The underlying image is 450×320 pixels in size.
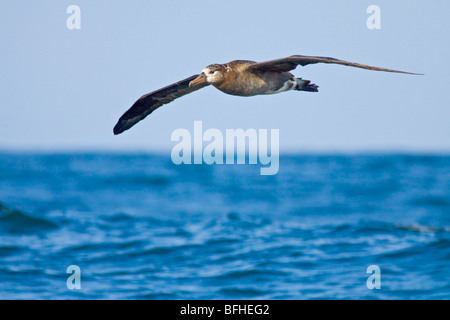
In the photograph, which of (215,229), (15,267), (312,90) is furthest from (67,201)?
(312,90)

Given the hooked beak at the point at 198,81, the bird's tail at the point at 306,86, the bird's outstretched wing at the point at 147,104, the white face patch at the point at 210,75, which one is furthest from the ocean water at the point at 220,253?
the white face patch at the point at 210,75

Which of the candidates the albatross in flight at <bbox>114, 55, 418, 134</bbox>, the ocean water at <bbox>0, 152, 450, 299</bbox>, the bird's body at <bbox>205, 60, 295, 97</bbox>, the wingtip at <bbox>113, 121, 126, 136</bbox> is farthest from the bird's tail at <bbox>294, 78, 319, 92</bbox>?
the ocean water at <bbox>0, 152, 450, 299</bbox>

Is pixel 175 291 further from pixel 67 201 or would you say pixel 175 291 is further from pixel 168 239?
pixel 67 201

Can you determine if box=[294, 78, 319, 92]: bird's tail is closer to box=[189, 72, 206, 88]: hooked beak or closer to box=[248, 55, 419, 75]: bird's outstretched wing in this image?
box=[248, 55, 419, 75]: bird's outstretched wing

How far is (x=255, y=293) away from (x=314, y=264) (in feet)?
5.67

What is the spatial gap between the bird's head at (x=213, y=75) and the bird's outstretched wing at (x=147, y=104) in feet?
3.61

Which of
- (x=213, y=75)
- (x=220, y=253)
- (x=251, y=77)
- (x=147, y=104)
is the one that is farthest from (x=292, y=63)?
(x=220, y=253)

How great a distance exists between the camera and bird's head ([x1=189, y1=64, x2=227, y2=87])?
35.8 feet

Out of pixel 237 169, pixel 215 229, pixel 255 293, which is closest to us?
pixel 255 293

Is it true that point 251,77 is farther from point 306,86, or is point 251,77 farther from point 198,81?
point 306,86

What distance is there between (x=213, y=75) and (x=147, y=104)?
189 cm

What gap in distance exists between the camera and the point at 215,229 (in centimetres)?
1802

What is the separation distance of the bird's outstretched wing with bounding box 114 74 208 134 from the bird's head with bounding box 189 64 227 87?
43.3 inches
